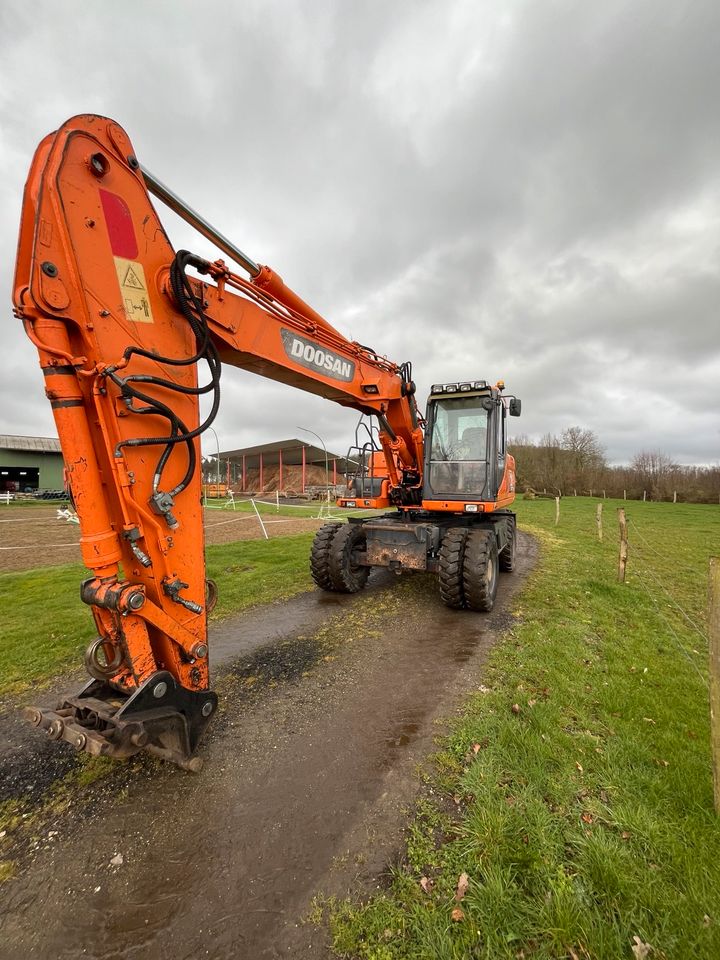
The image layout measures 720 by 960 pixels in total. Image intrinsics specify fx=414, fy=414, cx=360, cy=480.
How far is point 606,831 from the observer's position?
8.18 feet

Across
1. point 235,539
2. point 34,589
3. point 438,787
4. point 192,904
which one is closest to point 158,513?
point 192,904

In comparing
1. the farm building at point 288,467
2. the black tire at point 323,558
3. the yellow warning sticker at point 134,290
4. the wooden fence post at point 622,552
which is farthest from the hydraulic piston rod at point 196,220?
the farm building at point 288,467

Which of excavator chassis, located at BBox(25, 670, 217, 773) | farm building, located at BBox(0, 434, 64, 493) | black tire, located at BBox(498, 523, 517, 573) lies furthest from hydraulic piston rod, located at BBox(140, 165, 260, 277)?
farm building, located at BBox(0, 434, 64, 493)

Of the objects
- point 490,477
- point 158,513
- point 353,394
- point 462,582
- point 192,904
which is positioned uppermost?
point 353,394

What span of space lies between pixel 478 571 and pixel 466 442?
242 cm

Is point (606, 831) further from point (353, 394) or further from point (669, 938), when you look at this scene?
point (353, 394)

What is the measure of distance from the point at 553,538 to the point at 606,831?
14.1m

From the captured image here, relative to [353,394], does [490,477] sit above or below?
below

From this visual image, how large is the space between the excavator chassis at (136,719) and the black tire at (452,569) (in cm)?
408

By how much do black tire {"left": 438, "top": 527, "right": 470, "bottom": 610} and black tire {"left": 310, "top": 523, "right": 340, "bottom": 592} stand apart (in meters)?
2.02

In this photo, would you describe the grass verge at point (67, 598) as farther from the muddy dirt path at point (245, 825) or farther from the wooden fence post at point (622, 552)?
the wooden fence post at point (622, 552)

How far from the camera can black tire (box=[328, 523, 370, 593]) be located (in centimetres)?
725

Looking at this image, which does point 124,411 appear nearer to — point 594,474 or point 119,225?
point 119,225

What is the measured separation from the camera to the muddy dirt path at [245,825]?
2.05 metres
